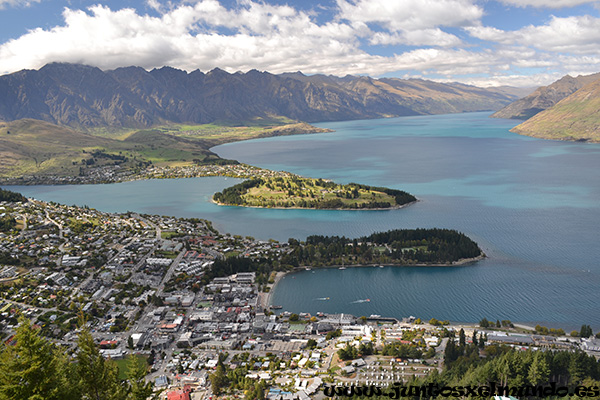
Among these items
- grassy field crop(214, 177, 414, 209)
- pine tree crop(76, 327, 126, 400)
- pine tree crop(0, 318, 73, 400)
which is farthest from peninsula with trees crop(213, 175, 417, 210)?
pine tree crop(0, 318, 73, 400)

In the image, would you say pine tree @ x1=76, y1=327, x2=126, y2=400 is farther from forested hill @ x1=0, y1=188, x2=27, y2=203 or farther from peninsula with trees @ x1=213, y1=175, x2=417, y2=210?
forested hill @ x1=0, y1=188, x2=27, y2=203

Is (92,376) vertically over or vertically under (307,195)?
over

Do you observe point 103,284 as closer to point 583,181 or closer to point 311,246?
point 311,246

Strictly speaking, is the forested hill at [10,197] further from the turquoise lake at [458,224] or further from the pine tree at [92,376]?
the pine tree at [92,376]

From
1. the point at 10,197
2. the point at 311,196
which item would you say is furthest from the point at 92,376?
the point at 10,197

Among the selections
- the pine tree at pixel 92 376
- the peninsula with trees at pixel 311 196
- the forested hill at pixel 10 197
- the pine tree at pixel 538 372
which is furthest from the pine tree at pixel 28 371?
the forested hill at pixel 10 197

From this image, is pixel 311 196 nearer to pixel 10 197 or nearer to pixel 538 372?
pixel 10 197

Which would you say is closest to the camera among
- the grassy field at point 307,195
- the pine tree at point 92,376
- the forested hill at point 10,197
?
the pine tree at point 92,376
